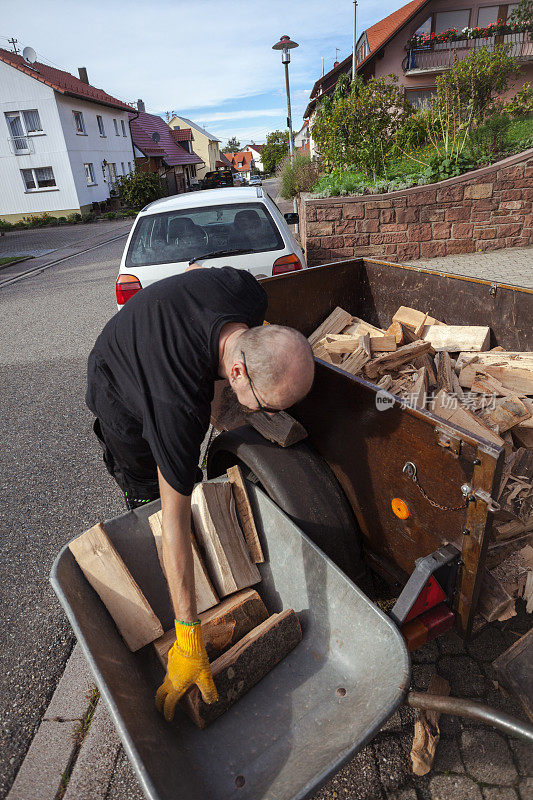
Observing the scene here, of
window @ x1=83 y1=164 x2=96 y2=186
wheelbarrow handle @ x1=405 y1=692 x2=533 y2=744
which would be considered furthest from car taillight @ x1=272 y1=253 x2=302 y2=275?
window @ x1=83 y1=164 x2=96 y2=186

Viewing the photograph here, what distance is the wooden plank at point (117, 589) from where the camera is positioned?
6.32 feet

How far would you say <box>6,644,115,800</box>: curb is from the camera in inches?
77.8

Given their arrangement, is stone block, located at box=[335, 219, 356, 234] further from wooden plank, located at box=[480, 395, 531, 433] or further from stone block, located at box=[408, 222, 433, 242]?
wooden plank, located at box=[480, 395, 531, 433]

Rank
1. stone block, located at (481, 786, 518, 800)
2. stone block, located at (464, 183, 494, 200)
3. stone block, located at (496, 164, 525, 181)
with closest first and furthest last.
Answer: stone block, located at (481, 786, 518, 800)
stone block, located at (496, 164, 525, 181)
stone block, located at (464, 183, 494, 200)

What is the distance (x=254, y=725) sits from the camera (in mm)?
1733

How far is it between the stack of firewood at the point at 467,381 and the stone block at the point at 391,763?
2.76 ft

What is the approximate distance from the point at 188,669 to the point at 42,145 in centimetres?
3336

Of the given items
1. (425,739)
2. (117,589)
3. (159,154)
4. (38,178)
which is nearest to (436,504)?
(425,739)

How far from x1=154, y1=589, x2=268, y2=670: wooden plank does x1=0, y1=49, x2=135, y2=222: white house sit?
3108cm

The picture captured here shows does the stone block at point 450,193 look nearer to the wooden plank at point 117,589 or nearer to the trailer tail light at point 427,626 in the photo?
the trailer tail light at point 427,626

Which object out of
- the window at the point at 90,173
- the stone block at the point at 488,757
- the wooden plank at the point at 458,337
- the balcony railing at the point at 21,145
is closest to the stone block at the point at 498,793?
the stone block at the point at 488,757

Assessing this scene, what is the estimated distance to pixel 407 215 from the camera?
7855 millimetres

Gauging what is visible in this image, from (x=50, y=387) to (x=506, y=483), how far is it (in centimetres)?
533

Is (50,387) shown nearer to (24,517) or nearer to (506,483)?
(24,517)
